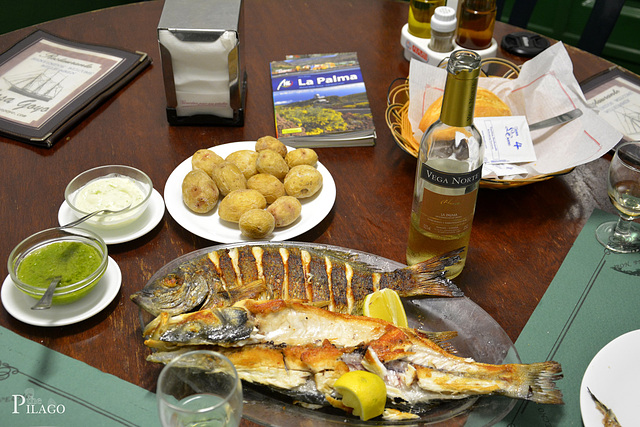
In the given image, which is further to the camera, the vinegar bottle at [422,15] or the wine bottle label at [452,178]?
the vinegar bottle at [422,15]

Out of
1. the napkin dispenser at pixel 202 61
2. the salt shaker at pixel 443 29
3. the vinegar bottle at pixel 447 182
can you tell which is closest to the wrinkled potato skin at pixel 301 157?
the napkin dispenser at pixel 202 61

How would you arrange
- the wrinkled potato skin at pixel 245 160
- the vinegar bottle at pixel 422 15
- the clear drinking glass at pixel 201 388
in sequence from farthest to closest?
the vinegar bottle at pixel 422 15 < the wrinkled potato skin at pixel 245 160 < the clear drinking glass at pixel 201 388

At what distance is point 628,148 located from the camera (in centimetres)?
133

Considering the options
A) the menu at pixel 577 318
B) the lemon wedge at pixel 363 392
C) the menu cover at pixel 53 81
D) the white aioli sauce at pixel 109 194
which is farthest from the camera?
the menu cover at pixel 53 81

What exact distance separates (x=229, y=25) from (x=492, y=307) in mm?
967

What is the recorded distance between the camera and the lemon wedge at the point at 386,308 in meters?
1.14

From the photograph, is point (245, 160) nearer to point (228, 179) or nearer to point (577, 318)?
point (228, 179)

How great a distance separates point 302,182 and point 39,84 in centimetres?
91

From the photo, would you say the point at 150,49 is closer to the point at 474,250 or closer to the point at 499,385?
the point at 474,250

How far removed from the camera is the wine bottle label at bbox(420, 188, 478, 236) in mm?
1171

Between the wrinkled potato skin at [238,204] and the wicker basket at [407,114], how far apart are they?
390mm

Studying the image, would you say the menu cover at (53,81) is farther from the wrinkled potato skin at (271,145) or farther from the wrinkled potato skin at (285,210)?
the wrinkled potato skin at (285,210)

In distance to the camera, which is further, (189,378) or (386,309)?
(386,309)

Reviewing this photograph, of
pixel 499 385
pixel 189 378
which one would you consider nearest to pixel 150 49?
pixel 189 378
